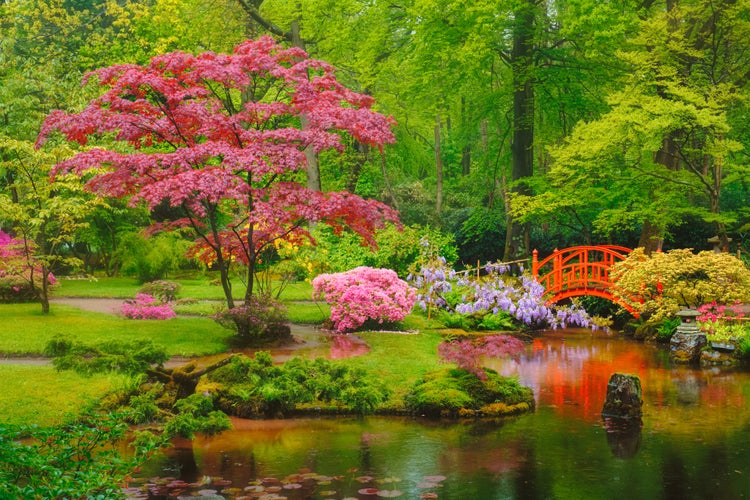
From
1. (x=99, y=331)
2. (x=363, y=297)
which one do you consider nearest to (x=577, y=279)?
(x=363, y=297)

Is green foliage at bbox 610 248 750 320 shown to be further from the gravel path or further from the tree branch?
the tree branch

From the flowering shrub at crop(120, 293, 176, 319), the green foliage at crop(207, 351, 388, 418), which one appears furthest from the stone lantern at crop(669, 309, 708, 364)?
the flowering shrub at crop(120, 293, 176, 319)

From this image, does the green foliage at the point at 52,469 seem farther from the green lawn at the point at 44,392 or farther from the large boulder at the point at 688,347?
the large boulder at the point at 688,347

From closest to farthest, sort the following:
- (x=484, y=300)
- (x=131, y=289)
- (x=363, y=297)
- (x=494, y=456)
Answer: (x=494, y=456) → (x=363, y=297) → (x=484, y=300) → (x=131, y=289)

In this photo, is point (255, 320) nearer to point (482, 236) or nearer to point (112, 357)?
point (112, 357)

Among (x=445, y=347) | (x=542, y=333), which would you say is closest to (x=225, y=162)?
(x=445, y=347)

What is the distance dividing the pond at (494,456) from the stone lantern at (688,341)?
3.48 meters

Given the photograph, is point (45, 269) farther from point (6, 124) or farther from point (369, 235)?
point (369, 235)

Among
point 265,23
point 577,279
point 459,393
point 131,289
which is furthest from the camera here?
point 265,23

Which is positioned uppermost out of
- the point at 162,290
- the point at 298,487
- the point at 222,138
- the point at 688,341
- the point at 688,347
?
the point at 222,138

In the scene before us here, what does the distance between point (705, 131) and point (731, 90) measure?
10.3 feet

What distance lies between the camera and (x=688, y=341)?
17.6m

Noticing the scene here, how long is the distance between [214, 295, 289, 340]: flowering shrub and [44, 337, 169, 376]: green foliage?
3341 mm

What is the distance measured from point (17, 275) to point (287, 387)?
10984 mm
